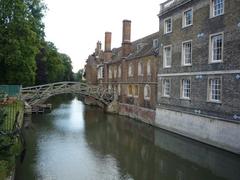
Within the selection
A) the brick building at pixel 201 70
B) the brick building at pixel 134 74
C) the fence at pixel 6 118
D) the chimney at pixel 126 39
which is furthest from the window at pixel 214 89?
the chimney at pixel 126 39

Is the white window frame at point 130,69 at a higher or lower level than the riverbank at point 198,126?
higher

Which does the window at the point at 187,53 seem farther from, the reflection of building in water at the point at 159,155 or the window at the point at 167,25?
the reflection of building in water at the point at 159,155

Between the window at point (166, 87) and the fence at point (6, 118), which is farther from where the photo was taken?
the window at point (166, 87)

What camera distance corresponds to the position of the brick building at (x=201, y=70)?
49.2 feet

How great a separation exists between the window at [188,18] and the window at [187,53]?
1.17 meters

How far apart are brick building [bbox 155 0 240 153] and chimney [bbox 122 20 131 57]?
8230 mm

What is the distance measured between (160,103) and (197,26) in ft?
21.5

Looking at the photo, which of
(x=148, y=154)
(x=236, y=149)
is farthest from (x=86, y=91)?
(x=236, y=149)

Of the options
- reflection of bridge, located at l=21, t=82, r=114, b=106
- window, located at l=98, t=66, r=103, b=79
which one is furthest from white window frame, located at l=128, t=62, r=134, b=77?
window, located at l=98, t=66, r=103, b=79

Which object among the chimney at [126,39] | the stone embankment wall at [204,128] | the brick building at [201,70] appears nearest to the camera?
the stone embankment wall at [204,128]

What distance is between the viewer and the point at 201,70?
17422 millimetres

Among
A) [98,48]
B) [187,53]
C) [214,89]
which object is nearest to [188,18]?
[187,53]

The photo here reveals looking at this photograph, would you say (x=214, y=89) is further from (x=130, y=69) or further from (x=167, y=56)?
(x=130, y=69)

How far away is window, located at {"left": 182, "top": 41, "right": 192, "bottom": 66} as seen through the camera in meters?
19.0
